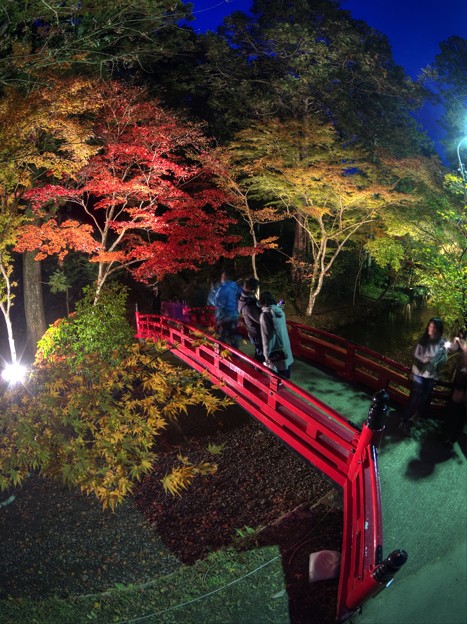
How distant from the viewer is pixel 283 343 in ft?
21.6

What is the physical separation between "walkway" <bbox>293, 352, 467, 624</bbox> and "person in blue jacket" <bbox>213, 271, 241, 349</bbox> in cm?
360

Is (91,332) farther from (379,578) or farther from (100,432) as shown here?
(379,578)

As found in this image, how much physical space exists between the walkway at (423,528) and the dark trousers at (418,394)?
37cm

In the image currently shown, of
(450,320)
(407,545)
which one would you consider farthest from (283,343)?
(450,320)

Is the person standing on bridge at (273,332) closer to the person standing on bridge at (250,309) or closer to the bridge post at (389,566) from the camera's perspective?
the person standing on bridge at (250,309)

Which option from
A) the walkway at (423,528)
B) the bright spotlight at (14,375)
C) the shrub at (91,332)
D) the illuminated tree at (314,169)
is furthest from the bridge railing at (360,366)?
the illuminated tree at (314,169)

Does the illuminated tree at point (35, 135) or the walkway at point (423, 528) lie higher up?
the illuminated tree at point (35, 135)

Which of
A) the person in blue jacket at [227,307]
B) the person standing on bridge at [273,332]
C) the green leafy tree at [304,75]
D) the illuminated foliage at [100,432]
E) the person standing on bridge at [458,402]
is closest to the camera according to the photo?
the illuminated foliage at [100,432]

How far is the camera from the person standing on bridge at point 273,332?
6309 mm

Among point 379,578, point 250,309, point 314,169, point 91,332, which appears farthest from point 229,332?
point 314,169

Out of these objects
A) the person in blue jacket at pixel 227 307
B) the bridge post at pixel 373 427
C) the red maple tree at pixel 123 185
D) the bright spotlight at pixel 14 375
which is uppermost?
the red maple tree at pixel 123 185

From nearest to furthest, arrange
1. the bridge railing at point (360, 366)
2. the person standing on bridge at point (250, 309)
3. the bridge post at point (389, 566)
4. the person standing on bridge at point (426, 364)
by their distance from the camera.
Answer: the bridge post at point (389, 566) → the person standing on bridge at point (426, 364) → the bridge railing at point (360, 366) → the person standing on bridge at point (250, 309)

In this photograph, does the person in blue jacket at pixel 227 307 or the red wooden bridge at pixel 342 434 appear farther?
the person in blue jacket at pixel 227 307

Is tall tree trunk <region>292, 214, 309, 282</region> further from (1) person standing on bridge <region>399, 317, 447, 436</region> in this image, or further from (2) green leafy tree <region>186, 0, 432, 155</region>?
(1) person standing on bridge <region>399, 317, 447, 436</region>
